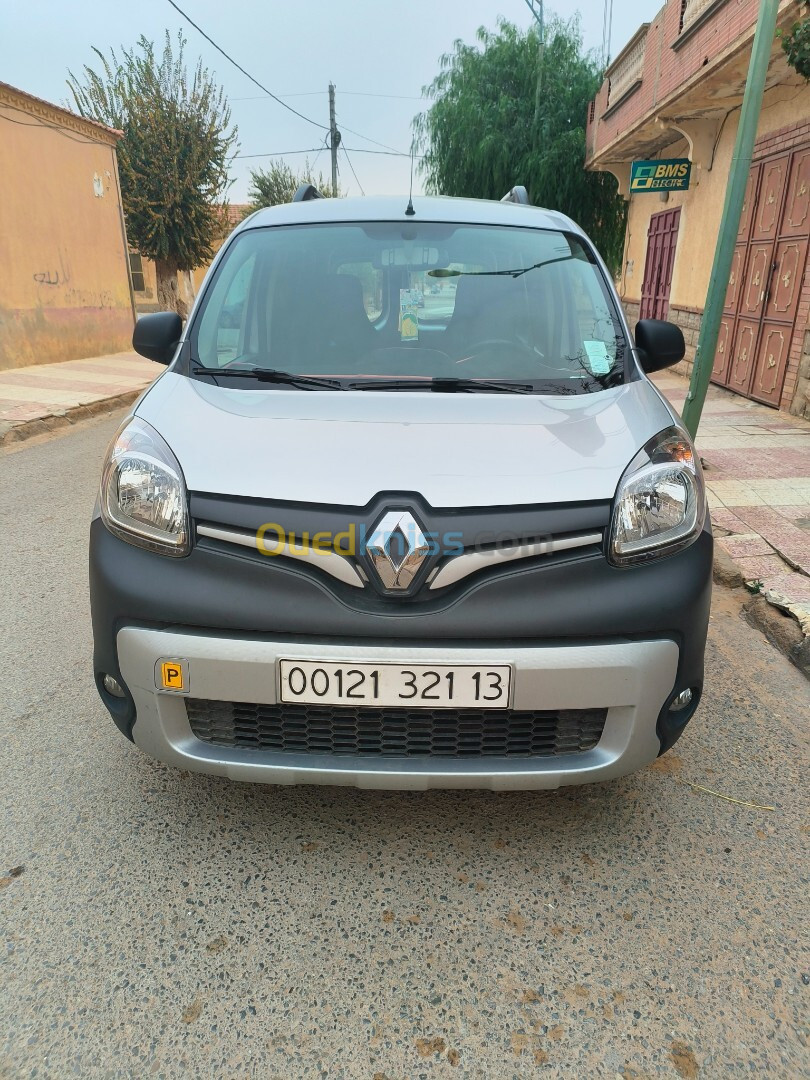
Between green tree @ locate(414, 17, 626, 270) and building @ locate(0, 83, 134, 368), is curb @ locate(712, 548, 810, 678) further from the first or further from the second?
green tree @ locate(414, 17, 626, 270)

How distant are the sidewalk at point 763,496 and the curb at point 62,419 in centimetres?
502

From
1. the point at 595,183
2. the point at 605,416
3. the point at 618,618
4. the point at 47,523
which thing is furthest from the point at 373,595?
the point at 595,183

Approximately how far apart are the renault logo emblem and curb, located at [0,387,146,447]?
5892 mm

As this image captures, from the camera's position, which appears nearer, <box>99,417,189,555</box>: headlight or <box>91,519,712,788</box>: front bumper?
<box>91,519,712,788</box>: front bumper

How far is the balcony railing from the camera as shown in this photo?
41.1 feet

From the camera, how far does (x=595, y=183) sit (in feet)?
62.1

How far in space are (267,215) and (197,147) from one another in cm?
2137

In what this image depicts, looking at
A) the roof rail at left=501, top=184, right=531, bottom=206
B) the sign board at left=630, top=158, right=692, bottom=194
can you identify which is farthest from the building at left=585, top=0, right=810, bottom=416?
the roof rail at left=501, top=184, right=531, bottom=206

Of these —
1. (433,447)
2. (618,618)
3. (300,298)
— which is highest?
(300,298)

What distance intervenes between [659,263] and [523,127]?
307 inches

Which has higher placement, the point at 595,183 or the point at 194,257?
the point at 595,183

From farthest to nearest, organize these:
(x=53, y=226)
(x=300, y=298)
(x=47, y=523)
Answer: (x=53, y=226)
(x=47, y=523)
(x=300, y=298)

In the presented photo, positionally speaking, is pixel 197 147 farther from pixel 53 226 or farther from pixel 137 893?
pixel 137 893

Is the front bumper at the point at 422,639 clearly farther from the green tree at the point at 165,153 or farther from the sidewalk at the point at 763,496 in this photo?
the green tree at the point at 165,153
